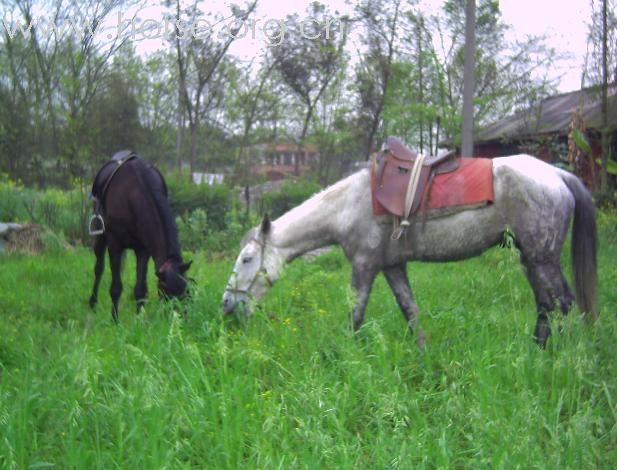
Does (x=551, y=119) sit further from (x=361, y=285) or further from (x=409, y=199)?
(x=361, y=285)

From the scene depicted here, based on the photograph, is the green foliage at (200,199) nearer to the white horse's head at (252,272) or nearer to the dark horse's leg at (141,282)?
the dark horse's leg at (141,282)

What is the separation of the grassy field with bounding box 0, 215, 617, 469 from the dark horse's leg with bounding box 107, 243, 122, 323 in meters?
0.89

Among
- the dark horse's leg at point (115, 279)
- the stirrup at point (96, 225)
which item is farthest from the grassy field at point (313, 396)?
the stirrup at point (96, 225)

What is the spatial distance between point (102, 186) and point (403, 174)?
3300 mm

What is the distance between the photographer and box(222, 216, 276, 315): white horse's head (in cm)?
418

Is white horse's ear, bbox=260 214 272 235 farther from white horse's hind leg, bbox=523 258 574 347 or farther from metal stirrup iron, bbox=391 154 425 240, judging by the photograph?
white horse's hind leg, bbox=523 258 574 347

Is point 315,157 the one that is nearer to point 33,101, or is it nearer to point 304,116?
point 304,116

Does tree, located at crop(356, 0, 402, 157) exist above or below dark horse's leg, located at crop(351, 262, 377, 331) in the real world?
above

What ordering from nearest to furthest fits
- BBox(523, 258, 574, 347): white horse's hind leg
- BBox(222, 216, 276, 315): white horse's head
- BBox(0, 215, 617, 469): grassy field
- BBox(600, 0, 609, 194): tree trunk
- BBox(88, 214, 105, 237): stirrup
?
BBox(0, 215, 617, 469): grassy field < BBox(523, 258, 574, 347): white horse's hind leg < BBox(222, 216, 276, 315): white horse's head < BBox(88, 214, 105, 237): stirrup < BBox(600, 0, 609, 194): tree trunk

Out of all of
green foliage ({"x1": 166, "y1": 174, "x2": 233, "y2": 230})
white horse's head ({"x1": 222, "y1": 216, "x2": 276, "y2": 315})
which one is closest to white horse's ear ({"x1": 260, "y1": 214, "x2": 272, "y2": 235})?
white horse's head ({"x1": 222, "y1": 216, "x2": 276, "y2": 315})

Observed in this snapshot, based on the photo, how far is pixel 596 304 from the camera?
383cm

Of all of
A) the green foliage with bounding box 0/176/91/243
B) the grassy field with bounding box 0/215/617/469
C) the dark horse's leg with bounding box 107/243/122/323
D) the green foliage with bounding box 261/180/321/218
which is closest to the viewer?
the grassy field with bounding box 0/215/617/469

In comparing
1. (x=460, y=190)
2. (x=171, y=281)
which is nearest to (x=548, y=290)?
(x=460, y=190)

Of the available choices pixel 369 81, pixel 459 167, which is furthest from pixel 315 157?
pixel 459 167
